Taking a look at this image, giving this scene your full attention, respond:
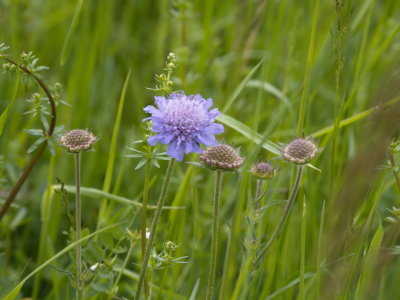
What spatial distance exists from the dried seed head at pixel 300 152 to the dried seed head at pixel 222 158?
0.40 ft

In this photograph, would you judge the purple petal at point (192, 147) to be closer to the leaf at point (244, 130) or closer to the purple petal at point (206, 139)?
the purple petal at point (206, 139)

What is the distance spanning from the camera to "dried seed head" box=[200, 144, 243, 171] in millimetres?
1402

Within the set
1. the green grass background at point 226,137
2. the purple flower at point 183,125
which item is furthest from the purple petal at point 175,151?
the green grass background at point 226,137

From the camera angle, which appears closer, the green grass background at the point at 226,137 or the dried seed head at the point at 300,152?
the dried seed head at the point at 300,152

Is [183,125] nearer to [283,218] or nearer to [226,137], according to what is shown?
[283,218]

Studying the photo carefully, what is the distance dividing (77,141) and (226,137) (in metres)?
1.58

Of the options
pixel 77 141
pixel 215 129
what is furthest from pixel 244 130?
pixel 77 141

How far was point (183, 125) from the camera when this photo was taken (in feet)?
4.68

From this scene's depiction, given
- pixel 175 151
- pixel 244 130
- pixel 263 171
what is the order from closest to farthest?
pixel 175 151 → pixel 263 171 → pixel 244 130

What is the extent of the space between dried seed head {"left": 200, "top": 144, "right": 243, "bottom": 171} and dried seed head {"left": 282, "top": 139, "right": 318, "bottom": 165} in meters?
0.12

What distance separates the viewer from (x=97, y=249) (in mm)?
1913

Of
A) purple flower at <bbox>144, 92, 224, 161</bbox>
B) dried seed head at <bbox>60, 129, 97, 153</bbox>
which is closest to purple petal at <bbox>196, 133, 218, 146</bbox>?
purple flower at <bbox>144, 92, 224, 161</bbox>

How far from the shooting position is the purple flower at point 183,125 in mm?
1388

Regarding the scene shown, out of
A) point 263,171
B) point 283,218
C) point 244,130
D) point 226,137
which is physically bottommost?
point 283,218
